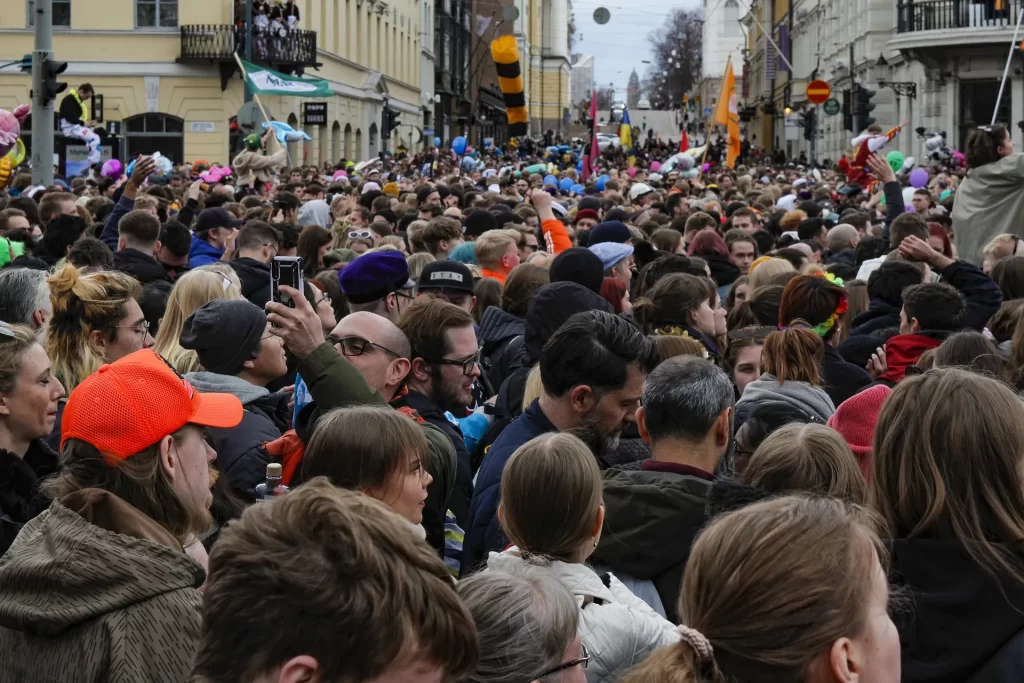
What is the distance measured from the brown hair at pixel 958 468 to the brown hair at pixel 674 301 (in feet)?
11.8

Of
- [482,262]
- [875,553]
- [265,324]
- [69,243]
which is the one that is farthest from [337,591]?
[69,243]

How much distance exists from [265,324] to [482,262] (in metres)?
3.68

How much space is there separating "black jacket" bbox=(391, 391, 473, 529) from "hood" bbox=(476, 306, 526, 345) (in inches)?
79.2

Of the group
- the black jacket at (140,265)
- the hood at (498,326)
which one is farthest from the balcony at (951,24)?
the hood at (498,326)

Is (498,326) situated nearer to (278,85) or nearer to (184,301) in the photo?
(184,301)

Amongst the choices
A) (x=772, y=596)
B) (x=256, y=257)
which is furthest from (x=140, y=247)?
(x=772, y=596)

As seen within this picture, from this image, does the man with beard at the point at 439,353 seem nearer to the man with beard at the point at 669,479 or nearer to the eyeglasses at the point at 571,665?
the man with beard at the point at 669,479

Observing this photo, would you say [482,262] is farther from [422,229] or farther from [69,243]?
[69,243]

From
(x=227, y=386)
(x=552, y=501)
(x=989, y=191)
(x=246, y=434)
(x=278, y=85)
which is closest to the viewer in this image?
(x=552, y=501)

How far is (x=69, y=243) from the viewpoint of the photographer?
1012 cm

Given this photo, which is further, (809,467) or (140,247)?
(140,247)

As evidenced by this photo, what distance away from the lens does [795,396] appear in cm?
569

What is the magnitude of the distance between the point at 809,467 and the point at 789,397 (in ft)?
6.13

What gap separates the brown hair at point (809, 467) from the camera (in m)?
3.79
